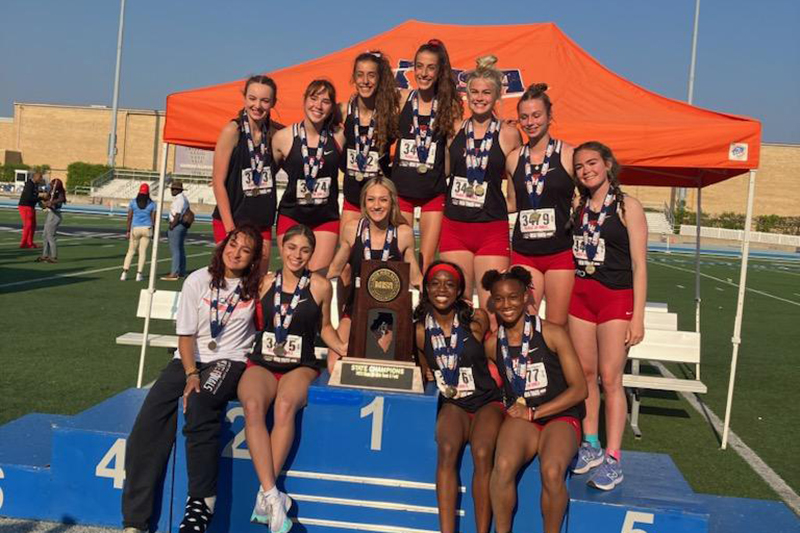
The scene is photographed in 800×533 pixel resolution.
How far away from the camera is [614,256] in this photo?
14.3 ft

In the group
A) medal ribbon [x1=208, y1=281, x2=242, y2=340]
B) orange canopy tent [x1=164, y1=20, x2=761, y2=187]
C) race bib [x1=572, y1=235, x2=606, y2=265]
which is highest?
orange canopy tent [x1=164, y1=20, x2=761, y2=187]

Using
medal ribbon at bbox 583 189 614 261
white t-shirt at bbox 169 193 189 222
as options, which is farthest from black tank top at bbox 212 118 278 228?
white t-shirt at bbox 169 193 189 222

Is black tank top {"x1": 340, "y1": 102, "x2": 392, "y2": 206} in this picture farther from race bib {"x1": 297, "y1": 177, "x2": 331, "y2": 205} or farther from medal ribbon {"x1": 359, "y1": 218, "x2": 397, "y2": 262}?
medal ribbon {"x1": 359, "y1": 218, "x2": 397, "y2": 262}

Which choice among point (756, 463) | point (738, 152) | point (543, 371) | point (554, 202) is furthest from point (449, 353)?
point (738, 152)

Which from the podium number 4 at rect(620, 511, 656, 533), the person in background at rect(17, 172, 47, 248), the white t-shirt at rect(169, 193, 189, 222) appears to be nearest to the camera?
the podium number 4 at rect(620, 511, 656, 533)

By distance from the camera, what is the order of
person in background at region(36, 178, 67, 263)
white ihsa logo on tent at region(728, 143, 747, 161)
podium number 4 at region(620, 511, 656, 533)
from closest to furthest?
podium number 4 at region(620, 511, 656, 533), white ihsa logo on tent at region(728, 143, 747, 161), person in background at region(36, 178, 67, 263)

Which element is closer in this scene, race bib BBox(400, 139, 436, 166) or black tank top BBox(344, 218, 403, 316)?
black tank top BBox(344, 218, 403, 316)

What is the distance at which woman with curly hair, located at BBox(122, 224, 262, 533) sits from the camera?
12.5 ft

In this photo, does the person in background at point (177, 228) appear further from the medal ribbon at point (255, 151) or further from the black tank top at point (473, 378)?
the black tank top at point (473, 378)

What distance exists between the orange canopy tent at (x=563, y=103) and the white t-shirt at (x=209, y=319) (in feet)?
A: 7.47

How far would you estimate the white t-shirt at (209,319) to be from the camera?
4.11 metres

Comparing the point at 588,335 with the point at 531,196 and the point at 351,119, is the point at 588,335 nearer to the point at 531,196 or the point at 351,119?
the point at 531,196

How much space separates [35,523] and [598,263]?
3169mm

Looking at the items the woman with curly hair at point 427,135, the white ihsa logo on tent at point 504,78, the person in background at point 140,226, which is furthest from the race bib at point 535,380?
the person in background at point 140,226
